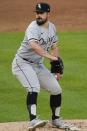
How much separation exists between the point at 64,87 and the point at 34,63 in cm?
418

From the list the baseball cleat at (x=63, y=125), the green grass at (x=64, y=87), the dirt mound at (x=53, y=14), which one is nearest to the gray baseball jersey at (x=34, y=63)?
the baseball cleat at (x=63, y=125)

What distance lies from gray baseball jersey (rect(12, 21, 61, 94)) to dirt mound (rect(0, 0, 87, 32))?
14445 mm

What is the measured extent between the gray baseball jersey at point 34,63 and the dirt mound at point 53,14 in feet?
47.4

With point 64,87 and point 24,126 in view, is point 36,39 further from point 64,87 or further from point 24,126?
point 64,87

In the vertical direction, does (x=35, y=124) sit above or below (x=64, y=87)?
above

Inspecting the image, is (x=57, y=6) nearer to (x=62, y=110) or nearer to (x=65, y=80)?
(x=65, y=80)

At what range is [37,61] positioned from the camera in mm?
9016

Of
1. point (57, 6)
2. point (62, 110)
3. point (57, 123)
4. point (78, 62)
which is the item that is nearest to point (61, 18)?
point (57, 6)

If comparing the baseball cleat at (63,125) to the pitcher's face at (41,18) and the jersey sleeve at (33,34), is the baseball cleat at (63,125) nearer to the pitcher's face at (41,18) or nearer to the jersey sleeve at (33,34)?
the jersey sleeve at (33,34)

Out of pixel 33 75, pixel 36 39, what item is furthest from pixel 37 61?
pixel 36 39

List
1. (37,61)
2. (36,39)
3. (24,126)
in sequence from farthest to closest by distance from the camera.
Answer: (24,126) < (37,61) < (36,39)

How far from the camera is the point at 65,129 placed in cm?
903

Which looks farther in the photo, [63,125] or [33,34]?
[63,125]

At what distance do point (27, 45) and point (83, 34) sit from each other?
41.4 ft
